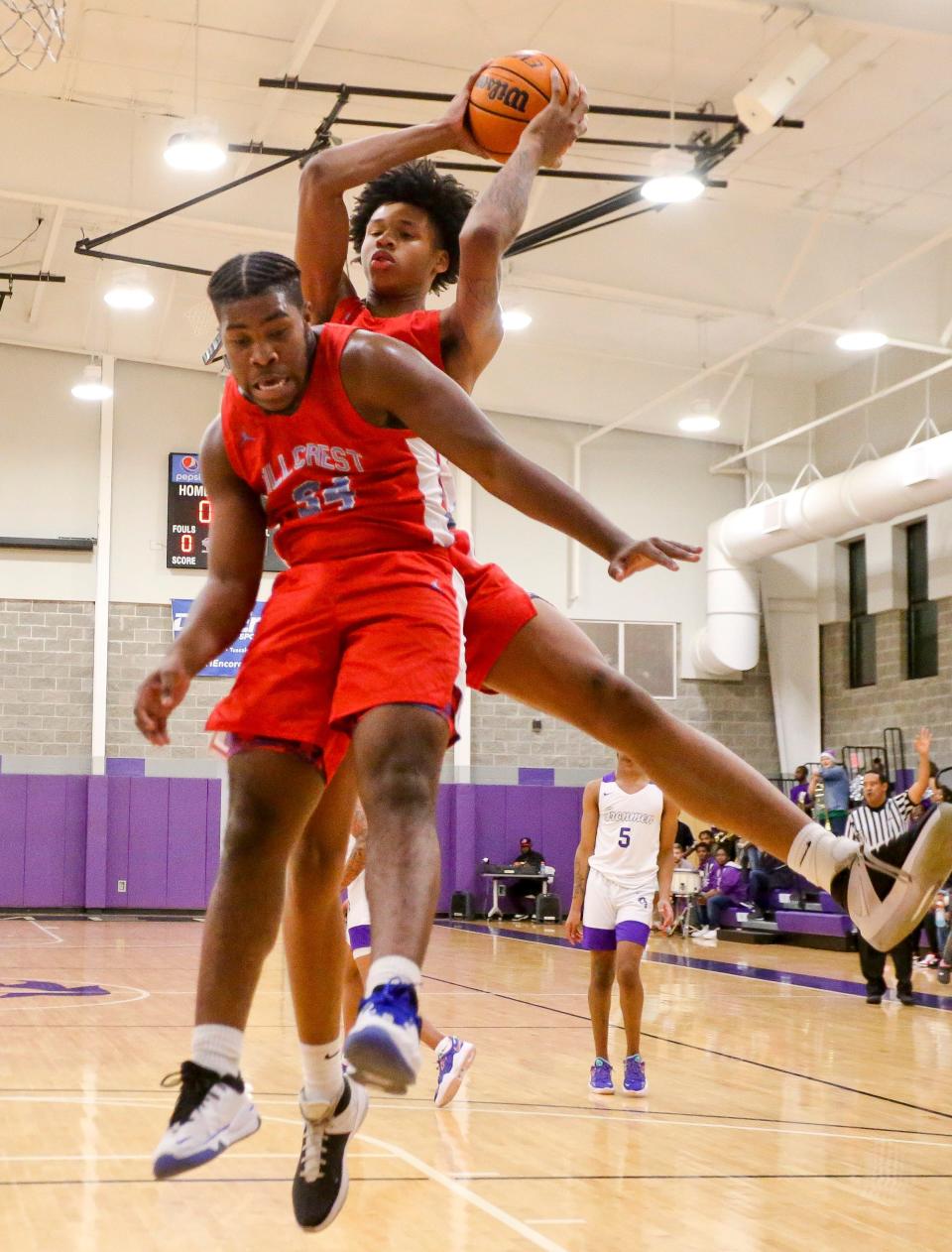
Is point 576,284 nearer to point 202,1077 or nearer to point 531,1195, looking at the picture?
point 531,1195

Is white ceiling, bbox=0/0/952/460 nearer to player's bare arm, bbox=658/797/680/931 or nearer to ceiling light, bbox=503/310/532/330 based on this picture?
ceiling light, bbox=503/310/532/330

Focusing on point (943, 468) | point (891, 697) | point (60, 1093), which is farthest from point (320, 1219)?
point (891, 697)

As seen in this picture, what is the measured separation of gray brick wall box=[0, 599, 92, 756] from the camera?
22.5 metres

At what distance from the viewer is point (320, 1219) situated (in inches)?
134

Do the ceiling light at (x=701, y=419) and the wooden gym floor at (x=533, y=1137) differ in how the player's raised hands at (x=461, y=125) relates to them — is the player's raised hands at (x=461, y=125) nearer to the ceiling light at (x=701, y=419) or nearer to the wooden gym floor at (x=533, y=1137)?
the wooden gym floor at (x=533, y=1137)

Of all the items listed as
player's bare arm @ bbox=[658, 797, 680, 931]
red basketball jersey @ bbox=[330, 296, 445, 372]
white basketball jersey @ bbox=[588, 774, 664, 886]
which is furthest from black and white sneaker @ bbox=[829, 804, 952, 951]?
player's bare arm @ bbox=[658, 797, 680, 931]

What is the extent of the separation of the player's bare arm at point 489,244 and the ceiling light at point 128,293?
14604 millimetres

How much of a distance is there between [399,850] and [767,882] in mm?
17982

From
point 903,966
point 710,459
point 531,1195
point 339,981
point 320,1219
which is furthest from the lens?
point 710,459

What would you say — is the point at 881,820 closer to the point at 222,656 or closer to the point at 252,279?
the point at 252,279

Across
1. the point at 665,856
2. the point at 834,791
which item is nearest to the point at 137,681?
the point at 834,791

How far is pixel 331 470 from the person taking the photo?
3.37m

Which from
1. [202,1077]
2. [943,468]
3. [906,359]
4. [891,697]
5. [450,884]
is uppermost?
[906,359]

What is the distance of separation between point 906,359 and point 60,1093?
683 inches
